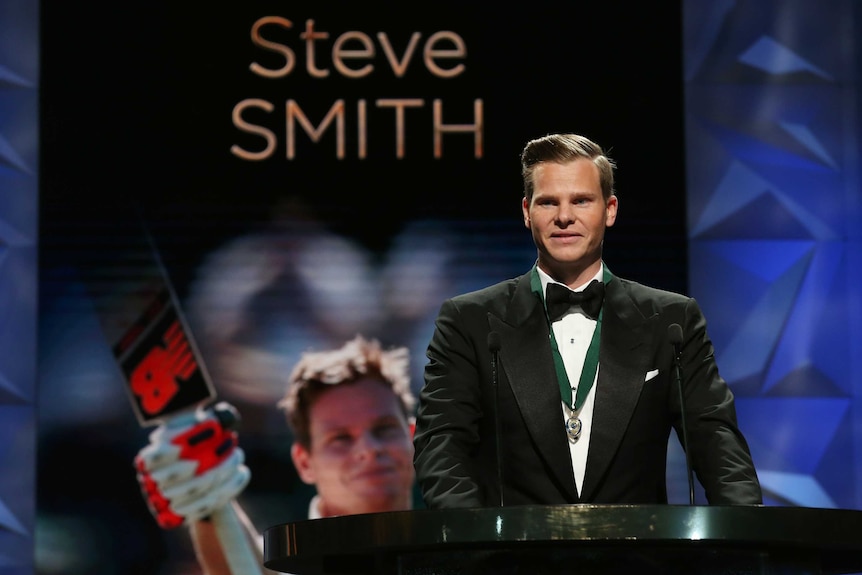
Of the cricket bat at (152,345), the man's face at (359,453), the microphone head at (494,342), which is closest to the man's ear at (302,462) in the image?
the man's face at (359,453)

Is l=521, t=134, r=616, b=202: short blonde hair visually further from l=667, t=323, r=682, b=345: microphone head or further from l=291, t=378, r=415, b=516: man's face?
l=291, t=378, r=415, b=516: man's face

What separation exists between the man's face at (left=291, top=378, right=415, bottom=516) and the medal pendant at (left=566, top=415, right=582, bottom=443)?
2.80 metres

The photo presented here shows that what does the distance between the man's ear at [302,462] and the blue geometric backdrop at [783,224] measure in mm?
1656

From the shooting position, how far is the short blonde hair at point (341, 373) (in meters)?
5.11

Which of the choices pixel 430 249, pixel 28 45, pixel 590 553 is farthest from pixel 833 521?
pixel 28 45

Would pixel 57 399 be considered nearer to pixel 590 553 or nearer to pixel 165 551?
pixel 165 551

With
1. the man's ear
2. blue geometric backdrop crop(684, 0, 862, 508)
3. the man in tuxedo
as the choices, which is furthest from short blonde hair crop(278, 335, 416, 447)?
the man in tuxedo

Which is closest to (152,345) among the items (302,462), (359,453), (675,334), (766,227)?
(302,462)

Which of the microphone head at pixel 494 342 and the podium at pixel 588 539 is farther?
the microphone head at pixel 494 342

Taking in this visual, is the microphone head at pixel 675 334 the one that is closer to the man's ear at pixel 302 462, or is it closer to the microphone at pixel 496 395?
the microphone at pixel 496 395

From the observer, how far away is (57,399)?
200 inches

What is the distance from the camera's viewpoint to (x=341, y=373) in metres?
5.14

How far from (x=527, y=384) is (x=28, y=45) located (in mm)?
3629

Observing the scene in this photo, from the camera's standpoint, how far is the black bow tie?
8.02 feet
